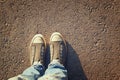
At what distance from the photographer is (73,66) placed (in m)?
2.35

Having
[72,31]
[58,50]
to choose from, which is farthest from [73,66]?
[72,31]

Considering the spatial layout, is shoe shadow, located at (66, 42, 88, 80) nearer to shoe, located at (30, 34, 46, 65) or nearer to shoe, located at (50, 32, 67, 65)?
shoe, located at (50, 32, 67, 65)

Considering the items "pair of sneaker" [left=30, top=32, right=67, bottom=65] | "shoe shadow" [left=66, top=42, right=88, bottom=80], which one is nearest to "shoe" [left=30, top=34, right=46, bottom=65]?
"pair of sneaker" [left=30, top=32, right=67, bottom=65]

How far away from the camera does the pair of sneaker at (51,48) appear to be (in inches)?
90.2

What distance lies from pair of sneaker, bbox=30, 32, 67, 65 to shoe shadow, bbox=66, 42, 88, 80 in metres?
0.07

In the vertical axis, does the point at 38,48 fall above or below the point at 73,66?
above

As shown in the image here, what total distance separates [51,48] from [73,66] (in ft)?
0.97

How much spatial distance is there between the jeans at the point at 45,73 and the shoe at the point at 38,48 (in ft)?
0.35

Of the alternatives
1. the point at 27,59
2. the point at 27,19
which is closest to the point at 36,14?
the point at 27,19

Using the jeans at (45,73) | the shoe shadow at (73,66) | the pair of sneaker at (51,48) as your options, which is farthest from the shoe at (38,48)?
the shoe shadow at (73,66)

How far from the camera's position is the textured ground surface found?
7.59ft

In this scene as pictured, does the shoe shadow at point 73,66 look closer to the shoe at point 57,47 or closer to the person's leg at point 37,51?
the shoe at point 57,47

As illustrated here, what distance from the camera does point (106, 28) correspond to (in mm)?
2322

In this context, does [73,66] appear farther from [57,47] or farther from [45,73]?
[45,73]
